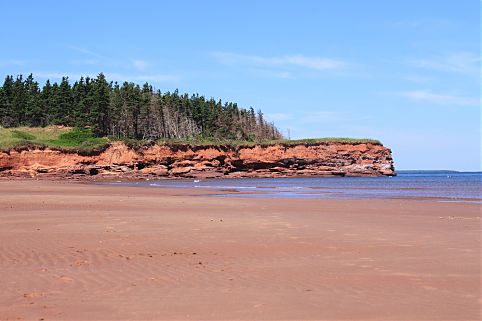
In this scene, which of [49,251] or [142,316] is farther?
[49,251]

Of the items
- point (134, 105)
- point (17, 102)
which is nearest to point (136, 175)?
point (134, 105)

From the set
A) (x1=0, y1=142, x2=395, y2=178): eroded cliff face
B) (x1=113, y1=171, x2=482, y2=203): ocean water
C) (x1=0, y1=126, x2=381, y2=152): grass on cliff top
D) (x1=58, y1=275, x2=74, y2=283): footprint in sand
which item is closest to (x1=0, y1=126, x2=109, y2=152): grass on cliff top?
(x1=0, y1=126, x2=381, y2=152): grass on cliff top

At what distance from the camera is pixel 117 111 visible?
9881cm

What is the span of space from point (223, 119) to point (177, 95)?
40.3 ft

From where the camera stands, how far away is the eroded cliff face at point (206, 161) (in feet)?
219

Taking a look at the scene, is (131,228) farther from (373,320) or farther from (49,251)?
(373,320)

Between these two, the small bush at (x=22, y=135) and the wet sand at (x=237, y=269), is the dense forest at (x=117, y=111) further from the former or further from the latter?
the wet sand at (x=237, y=269)

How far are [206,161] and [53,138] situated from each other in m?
25.0

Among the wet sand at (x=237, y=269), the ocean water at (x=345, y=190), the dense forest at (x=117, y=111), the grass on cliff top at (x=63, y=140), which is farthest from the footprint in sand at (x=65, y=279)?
the dense forest at (x=117, y=111)

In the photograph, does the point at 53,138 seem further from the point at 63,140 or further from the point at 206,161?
the point at 206,161

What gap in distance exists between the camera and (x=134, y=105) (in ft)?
322

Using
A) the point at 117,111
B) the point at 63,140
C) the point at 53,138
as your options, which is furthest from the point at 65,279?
the point at 117,111

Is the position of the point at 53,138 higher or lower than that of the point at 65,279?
higher

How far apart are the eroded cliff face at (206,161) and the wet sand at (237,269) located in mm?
52964
